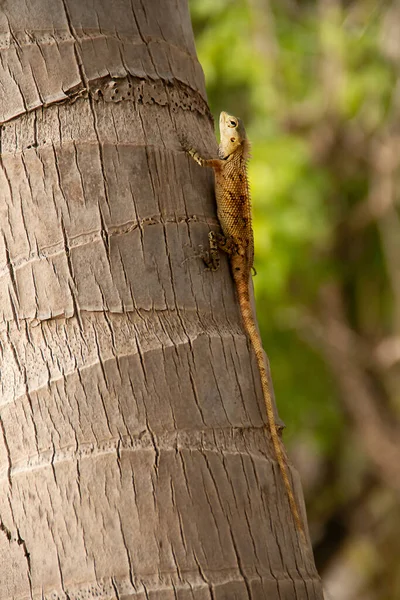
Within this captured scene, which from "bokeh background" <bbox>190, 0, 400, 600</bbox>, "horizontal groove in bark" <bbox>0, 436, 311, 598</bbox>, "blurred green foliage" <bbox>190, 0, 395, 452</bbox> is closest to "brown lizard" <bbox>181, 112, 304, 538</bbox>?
"horizontal groove in bark" <bbox>0, 436, 311, 598</bbox>

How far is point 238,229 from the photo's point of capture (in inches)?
139

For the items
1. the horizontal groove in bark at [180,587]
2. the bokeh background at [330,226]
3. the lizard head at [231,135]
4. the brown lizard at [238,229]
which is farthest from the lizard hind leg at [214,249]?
the bokeh background at [330,226]

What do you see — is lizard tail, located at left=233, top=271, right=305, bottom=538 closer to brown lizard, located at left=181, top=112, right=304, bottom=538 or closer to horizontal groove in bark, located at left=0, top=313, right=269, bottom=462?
brown lizard, located at left=181, top=112, right=304, bottom=538

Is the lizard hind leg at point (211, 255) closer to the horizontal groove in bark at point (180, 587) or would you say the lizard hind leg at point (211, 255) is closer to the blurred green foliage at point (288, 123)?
the horizontal groove in bark at point (180, 587)

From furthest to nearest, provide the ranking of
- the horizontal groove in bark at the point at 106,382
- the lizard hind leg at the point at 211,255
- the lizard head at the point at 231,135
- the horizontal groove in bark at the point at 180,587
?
the lizard head at the point at 231,135 → the lizard hind leg at the point at 211,255 → the horizontal groove in bark at the point at 106,382 → the horizontal groove in bark at the point at 180,587

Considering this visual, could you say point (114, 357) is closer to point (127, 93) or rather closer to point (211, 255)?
point (211, 255)

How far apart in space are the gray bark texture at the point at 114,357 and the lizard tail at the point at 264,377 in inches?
1.4

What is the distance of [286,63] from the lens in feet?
25.9

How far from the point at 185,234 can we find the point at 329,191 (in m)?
6.26

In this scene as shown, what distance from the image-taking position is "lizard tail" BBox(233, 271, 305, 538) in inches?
98.6

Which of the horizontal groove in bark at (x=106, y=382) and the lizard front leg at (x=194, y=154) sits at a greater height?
the lizard front leg at (x=194, y=154)

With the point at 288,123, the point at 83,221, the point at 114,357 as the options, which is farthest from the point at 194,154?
the point at 288,123

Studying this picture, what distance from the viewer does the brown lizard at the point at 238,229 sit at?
2.56 m

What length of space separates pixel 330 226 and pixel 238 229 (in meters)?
5.51
